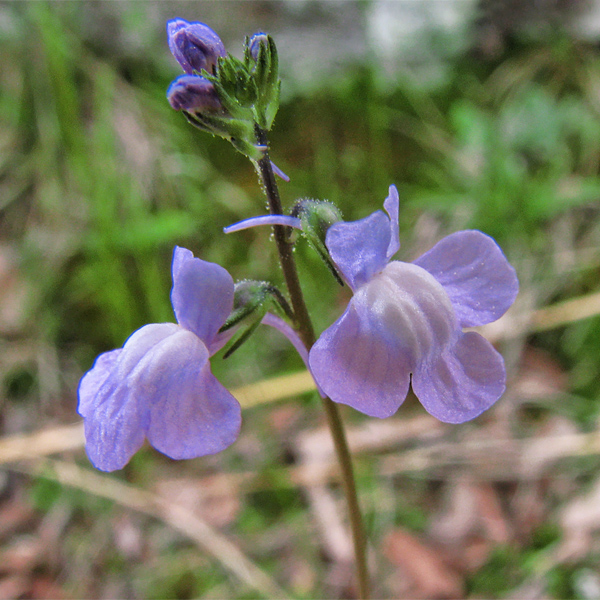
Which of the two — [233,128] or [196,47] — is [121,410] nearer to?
[233,128]

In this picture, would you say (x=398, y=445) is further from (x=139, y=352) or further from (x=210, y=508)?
(x=139, y=352)

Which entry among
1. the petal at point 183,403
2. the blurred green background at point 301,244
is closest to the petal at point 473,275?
the petal at point 183,403

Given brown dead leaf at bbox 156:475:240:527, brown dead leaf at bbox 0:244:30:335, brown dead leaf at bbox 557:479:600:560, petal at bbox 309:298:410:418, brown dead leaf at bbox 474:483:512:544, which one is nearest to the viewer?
petal at bbox 309:298:410:418

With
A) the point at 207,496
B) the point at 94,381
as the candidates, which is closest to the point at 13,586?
the point at 207,496

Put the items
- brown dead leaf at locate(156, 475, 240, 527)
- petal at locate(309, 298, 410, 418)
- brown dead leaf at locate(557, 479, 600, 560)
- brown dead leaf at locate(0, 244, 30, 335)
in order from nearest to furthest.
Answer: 1. petal at locate(309, 298, 410, 418)
2. brown dead leaf at locate(557, 479, 600, 560)
3. brown dead leaf at locate(156, 475, 240, 527)
4. brown dead leaf at locate(0, 244, 30, 335)

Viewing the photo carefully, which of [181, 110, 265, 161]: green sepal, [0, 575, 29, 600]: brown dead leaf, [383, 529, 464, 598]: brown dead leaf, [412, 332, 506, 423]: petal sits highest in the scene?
[181, 110, 265, 161]: green sepal

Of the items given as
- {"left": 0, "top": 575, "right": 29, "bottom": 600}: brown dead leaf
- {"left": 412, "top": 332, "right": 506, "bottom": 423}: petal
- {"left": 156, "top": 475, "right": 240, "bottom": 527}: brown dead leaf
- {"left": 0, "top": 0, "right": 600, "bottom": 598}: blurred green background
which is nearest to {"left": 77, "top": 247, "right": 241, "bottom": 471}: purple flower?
{"left": 412, "top": 332, "right": 506, "bottom": 423}: petal

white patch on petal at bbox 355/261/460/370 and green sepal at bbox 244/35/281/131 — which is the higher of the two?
green sepal at bbox 244/35/281/131

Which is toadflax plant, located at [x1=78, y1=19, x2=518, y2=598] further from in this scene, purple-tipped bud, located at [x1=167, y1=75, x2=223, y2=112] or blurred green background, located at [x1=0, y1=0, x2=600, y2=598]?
blurred green background, located at [x1=0, y1=0, x2=600, y2=598]
